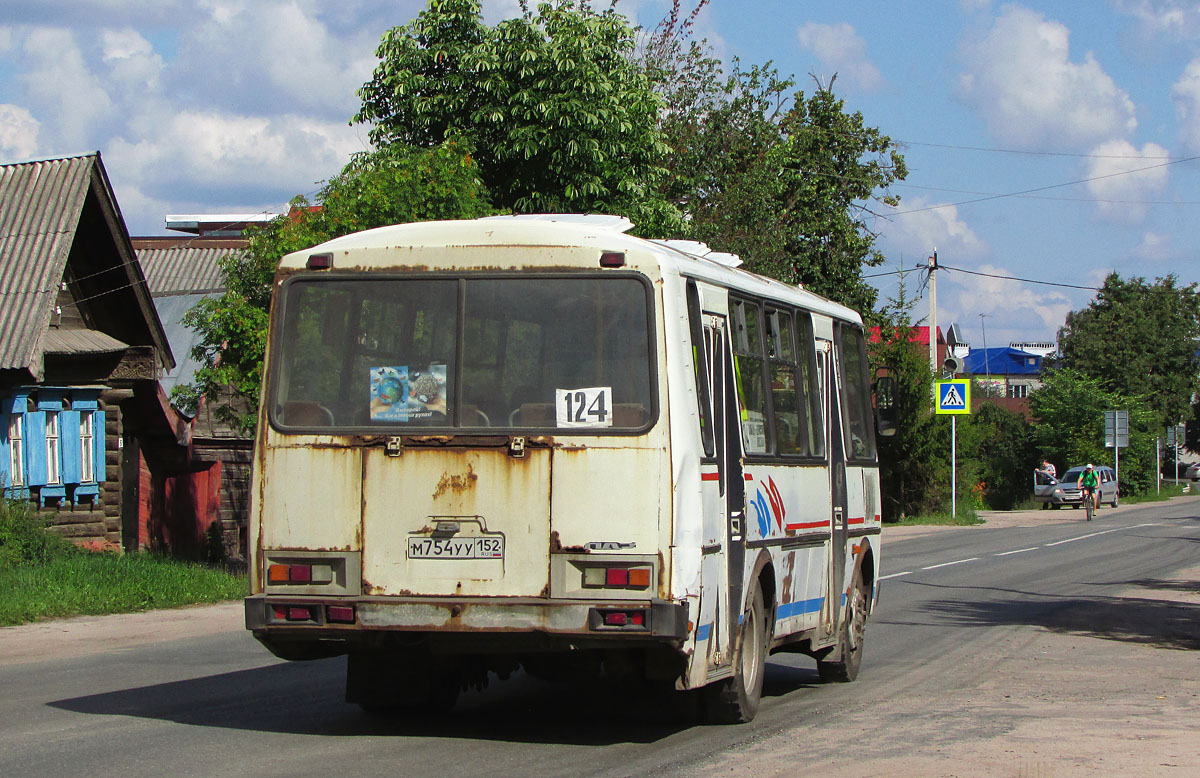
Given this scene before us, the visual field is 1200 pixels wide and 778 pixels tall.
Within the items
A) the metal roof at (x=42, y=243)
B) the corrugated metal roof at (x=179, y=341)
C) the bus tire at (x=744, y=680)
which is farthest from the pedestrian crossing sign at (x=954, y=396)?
the bus tire at (x=744, y=680)

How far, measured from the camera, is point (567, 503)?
7.55 m

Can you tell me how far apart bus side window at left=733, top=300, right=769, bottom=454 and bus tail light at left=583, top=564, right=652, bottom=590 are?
1.57m

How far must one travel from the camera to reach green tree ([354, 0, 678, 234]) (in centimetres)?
2375

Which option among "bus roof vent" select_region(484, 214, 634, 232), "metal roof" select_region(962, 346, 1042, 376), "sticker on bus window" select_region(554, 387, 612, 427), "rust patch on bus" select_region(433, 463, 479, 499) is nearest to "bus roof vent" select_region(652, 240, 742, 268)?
"bus roof vent" select_region(484, 214, 634, 232)

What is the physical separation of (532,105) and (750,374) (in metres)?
15.6

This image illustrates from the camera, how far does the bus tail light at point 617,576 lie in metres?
7.39

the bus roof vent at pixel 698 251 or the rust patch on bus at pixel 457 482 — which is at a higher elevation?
the bus roof vent at pixel 698 251

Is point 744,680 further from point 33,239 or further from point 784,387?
point 33,239

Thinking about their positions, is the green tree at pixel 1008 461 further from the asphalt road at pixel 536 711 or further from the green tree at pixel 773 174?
the asphalt road at pixel 536 711

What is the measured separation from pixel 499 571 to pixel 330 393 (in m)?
1.38

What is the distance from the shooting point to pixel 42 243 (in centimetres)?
2081

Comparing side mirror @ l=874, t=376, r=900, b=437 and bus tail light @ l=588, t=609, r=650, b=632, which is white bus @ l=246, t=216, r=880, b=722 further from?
side mirror @ l=874, t=376, r=900, b=437

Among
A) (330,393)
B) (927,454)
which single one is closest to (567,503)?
(330,393)

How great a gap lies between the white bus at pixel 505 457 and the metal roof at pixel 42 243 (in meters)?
12.5
